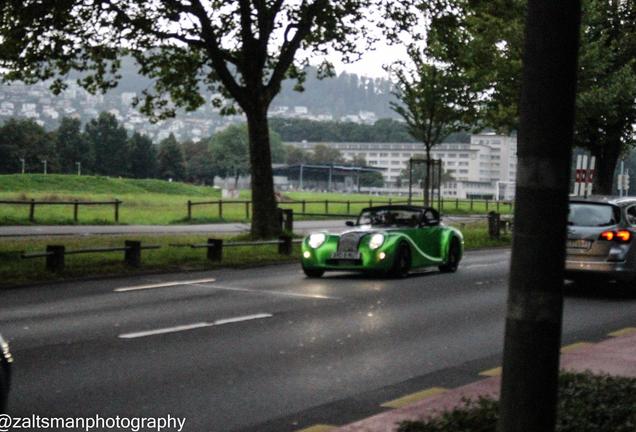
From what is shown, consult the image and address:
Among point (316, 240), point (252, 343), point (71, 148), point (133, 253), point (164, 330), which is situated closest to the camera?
point (252, 343)

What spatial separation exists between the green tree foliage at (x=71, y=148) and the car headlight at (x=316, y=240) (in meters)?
121

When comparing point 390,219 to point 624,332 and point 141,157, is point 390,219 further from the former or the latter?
point 141,157

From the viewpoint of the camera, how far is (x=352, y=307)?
Answer: 14211 mm

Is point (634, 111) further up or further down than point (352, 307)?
further up

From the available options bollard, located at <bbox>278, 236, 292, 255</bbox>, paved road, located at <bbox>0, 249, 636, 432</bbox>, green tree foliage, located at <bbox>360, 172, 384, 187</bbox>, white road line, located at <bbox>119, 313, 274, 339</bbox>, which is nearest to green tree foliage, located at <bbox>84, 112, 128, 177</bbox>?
green tree foliage, located at <bbox>360, 172, 384, 187</bbox>

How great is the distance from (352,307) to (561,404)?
7509 mm

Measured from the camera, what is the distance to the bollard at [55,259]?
18109 millimetres

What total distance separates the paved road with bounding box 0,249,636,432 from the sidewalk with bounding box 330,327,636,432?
17.4 inches

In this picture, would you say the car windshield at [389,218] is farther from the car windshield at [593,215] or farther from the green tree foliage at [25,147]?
the green tree foliage at [25,147]

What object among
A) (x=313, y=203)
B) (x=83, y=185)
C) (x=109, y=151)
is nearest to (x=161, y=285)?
(x=313, y=203)

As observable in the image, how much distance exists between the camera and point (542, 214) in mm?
4562

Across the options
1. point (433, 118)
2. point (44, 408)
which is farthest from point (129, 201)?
point (44, 408)

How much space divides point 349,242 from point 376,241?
496 mm

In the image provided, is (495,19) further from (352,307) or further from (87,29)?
(352,307)
